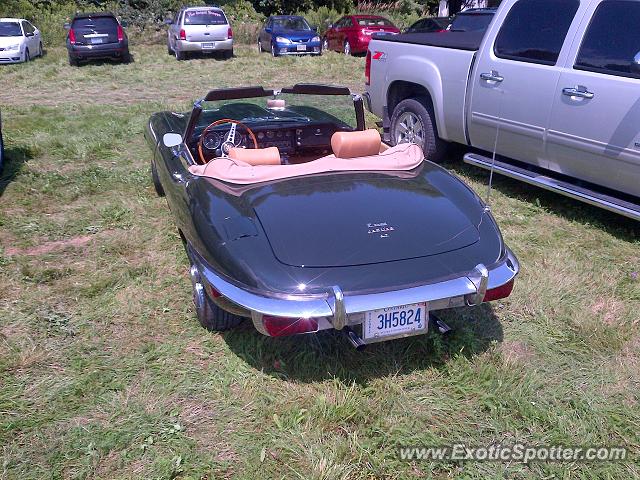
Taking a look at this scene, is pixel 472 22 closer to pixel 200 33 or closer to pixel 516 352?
pixel 200 33

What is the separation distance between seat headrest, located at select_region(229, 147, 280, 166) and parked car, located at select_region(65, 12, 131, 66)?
13.9 m

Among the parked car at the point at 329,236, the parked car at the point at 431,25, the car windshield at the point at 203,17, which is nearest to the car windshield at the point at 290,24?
the car windshield at the point at 203,17

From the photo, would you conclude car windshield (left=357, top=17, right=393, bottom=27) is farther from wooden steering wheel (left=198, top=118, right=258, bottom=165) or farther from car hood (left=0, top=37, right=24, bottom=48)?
wooden steering wheel (left=198, top=118, right=258, bottom=165)

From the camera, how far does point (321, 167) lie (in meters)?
3.56

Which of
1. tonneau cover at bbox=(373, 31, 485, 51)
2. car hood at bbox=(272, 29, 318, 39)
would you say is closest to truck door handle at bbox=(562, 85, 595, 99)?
tonneau cover at bbox=(373, 31, 485, 51)

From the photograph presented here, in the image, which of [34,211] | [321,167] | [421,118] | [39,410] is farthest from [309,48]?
[39,410]

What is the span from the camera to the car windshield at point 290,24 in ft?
61.2

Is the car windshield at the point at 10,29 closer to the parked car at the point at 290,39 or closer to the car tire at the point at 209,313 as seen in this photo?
the parked car at the point at 290,39

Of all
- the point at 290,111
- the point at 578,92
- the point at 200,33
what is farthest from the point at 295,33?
the point at 578,92

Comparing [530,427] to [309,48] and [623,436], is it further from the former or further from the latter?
[309,48]

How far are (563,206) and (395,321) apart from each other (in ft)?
10.8

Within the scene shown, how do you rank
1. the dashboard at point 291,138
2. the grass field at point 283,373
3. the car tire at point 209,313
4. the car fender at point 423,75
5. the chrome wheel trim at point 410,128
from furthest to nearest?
the chrome wheel trim at point 410,128 < the car fender at point 423,75 < the dashboard at point 291,138 < the car tire at point 209,313 < the grass field at point 283,373

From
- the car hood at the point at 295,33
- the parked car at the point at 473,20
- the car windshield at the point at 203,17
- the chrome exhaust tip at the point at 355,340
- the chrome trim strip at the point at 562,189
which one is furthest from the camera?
the car hood at the point at 295,33

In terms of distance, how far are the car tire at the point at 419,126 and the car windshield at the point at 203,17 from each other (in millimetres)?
12170
